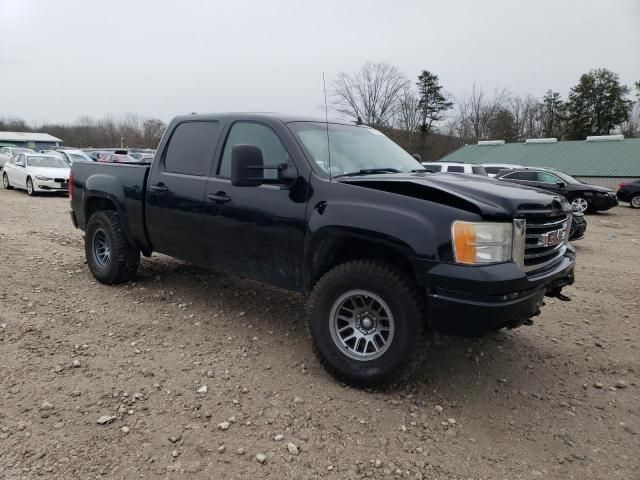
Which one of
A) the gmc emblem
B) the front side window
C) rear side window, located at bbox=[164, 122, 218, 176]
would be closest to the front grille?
the gmc emblem

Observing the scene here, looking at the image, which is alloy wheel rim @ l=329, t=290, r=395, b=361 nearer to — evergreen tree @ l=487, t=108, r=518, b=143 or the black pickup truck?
the black pickup truck

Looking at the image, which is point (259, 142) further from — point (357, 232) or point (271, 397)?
point (271, 397)

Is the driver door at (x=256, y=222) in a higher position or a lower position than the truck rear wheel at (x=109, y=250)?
higher

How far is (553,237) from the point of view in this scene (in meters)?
3.39

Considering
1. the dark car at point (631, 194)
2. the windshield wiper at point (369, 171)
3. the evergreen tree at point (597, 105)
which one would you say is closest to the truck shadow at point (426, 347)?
the windshield wiper at point (369, 171)

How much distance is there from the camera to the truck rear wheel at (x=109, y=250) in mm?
5340

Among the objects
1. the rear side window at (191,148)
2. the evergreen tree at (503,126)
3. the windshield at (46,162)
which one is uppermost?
the evergreen tree at (503,126)

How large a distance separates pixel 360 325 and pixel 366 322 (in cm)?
8

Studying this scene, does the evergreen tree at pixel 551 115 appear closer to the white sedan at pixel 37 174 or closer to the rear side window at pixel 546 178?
the rear side window at pixel 546 178

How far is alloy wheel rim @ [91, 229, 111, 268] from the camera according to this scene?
5617mm

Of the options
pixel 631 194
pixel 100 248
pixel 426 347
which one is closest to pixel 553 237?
pixel 426 347

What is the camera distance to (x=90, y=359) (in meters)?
3.73

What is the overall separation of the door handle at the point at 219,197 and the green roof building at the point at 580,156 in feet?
100.0

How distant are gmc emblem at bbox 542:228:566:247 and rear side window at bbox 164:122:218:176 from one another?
2.88 metres
